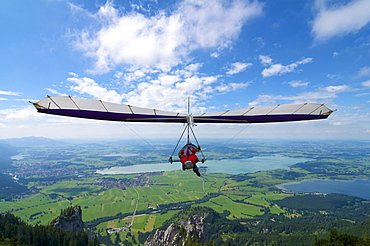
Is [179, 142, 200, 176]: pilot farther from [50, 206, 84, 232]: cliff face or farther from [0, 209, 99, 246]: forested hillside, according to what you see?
[50, 206, 84, 232]: cliff face

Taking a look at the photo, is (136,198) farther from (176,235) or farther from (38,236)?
(38,236)

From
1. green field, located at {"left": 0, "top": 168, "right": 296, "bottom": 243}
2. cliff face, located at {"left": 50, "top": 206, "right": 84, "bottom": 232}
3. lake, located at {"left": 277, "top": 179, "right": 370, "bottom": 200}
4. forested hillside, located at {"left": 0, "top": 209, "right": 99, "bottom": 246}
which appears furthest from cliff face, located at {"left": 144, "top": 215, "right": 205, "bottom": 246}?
lake, located at {"left": 277, "top": 179, "right": 370, "bottom": 200}

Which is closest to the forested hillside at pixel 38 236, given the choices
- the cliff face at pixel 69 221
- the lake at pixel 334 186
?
the cliff face at pixel 69 221

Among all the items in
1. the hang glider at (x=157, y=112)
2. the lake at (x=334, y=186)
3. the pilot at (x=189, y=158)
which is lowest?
the lake at (x=334, y=186)

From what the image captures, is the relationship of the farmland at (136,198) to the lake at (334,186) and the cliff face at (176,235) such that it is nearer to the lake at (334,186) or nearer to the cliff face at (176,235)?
the lake at (334,186)

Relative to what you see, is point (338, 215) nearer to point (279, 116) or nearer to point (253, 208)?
point (253, 208)

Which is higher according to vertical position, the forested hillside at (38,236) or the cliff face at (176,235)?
the forested hillside at (38,236)
